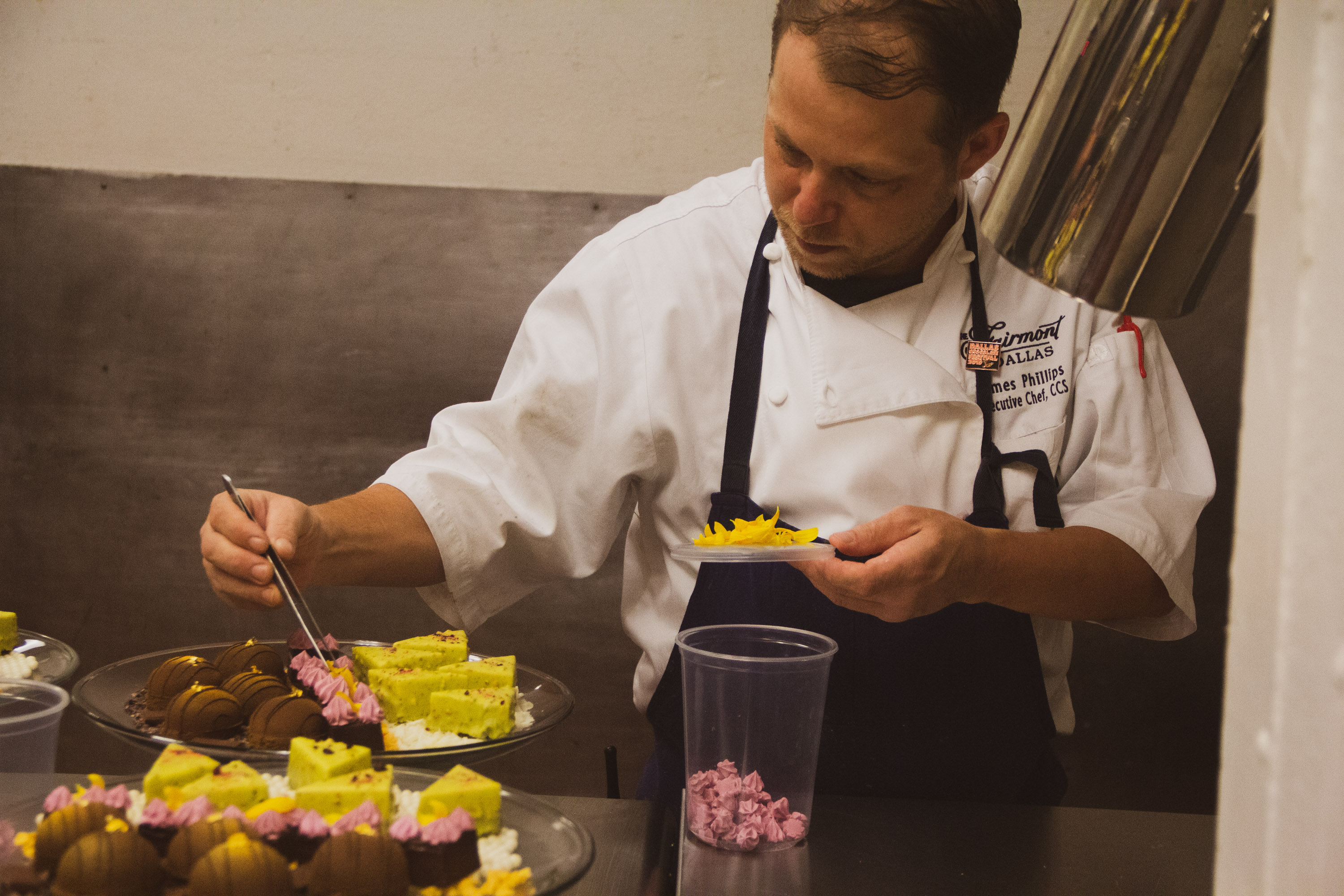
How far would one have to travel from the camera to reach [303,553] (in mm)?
1301

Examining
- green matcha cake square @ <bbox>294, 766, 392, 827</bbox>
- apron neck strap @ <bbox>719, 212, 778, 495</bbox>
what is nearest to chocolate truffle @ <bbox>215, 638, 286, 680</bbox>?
green matcha cake square @ <bbox>294, 766, 392, 827</bbox>

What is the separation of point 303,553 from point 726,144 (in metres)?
1.46

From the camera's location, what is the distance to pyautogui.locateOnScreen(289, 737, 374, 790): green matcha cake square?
3.05 feet

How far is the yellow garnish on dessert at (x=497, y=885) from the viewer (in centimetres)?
80

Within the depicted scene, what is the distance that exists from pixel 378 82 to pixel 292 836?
1873mm

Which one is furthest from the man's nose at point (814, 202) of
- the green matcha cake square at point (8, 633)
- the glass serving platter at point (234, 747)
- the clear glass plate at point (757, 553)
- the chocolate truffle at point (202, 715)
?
the green matcha cake square at point (8, 633)

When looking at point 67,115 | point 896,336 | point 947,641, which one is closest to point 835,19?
point 896,336

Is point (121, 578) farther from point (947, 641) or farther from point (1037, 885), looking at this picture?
point (1037, 885)

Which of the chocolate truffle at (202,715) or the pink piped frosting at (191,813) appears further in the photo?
the chocolate truffle at (202,715)

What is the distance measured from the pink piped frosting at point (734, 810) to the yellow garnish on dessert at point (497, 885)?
30 cm

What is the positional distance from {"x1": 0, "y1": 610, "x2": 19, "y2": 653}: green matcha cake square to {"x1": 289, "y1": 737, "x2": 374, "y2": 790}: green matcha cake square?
0.56 m

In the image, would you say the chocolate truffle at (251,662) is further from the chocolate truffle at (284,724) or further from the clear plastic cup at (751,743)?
the clear plastic cup at (751,743)

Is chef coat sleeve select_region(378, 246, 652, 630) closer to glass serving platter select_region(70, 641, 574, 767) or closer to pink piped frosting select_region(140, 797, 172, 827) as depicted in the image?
glass serving platter select_region(70, 641, 574, 767)

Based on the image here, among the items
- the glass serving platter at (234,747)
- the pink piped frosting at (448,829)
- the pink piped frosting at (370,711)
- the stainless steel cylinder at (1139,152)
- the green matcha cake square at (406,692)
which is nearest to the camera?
the stainless steel cylinder at (1139,152)
